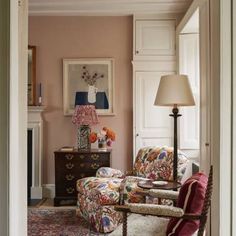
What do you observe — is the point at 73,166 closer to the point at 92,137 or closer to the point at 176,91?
the point at 92,137

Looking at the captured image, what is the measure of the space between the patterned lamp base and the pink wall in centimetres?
40

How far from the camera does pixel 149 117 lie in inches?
187

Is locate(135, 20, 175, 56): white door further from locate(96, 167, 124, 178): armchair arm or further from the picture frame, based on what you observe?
locate(96, 167, 124, 178): armchair arm

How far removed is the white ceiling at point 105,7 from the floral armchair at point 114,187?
2008 millimetres

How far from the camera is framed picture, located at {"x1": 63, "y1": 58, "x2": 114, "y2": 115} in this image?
4.75 metres

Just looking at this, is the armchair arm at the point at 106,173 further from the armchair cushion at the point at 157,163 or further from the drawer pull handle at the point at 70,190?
the drawer pull handle at the point at 70,190

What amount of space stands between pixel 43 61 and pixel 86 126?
121cm

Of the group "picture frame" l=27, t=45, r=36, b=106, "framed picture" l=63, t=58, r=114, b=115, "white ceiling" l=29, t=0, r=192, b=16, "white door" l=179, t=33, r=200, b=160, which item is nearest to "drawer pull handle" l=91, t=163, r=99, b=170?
"framed picture" l=63, t=58, r=114, b=115

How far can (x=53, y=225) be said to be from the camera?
11.6 ft

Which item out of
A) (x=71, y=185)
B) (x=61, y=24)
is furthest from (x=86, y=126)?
(x=61, y=24)

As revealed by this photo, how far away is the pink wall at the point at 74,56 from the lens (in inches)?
189

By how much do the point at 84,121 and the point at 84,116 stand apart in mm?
67
